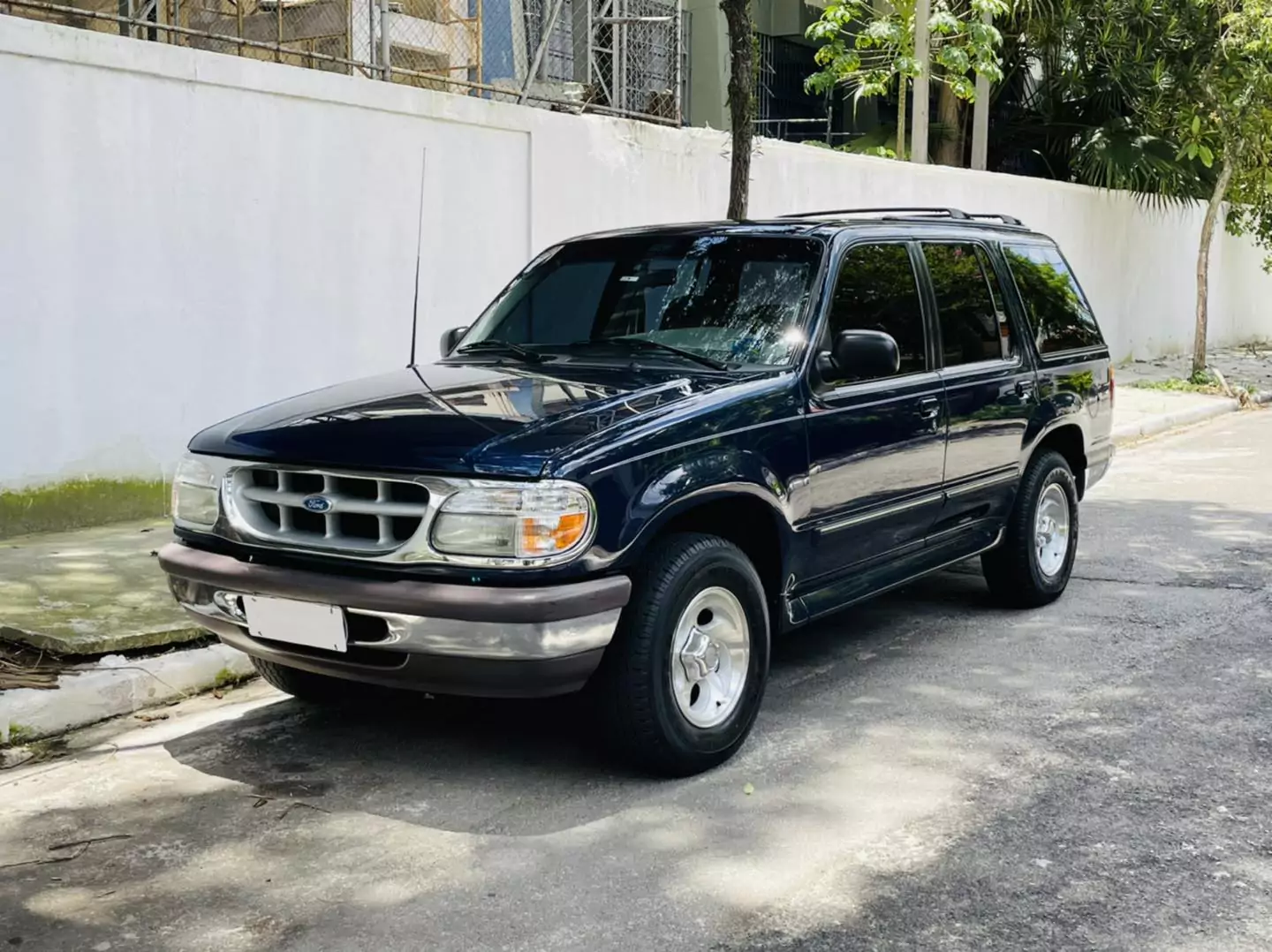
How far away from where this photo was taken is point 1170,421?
14.7m

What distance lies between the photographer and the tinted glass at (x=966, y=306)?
603 centimetres

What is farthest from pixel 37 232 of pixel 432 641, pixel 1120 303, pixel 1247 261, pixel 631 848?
pixel 1247 261

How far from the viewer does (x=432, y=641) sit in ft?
13.5

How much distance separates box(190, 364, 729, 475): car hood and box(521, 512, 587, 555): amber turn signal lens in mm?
152

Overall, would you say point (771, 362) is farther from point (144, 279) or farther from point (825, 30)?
point (825, 30)

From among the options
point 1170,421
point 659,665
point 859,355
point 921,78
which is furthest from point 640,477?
point 921,78

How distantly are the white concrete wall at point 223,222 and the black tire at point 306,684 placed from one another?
10.3 feet

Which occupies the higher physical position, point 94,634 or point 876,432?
point 876,432

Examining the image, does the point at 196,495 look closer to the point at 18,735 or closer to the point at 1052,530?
the point at 18,735

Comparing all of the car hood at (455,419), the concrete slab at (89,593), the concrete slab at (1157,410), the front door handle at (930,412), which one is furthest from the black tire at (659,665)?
the concrete slab at (1157,410)

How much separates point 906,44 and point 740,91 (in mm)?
7681

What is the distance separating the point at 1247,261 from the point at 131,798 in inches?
933

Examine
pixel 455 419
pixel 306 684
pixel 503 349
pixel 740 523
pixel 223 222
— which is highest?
pixel 223 222

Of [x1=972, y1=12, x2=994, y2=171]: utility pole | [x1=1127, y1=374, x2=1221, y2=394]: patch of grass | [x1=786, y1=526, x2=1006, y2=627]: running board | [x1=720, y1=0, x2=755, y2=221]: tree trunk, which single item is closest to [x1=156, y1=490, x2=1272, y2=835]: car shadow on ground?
[x1=786, y1=526, x2=1006, y2=627]: running board
